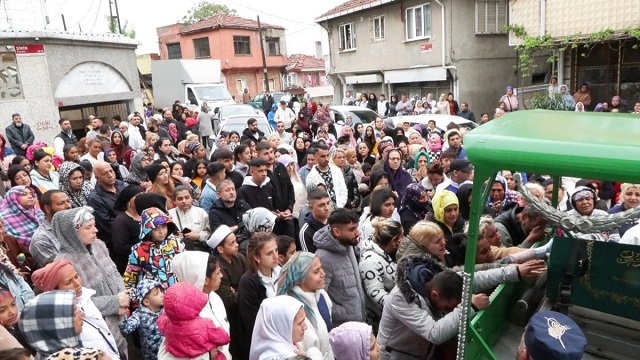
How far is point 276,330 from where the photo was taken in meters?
2.68

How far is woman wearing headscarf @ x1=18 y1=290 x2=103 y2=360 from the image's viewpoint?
2.71m

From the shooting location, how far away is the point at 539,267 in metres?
3.14

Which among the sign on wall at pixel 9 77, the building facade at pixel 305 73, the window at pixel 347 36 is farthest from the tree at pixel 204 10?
the sign on wall at pixel 9 77

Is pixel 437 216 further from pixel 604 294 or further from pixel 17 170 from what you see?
pixel 17 170

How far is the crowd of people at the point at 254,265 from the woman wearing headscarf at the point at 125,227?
0.01 m

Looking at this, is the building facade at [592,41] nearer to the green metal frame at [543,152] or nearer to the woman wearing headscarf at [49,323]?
the green metal frame at [543,152]

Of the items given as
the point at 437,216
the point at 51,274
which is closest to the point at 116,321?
the point at 51,274

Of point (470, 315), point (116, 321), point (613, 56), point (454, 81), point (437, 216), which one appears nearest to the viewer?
point (470, 315)

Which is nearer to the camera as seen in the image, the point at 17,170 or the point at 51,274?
the point at 51,274

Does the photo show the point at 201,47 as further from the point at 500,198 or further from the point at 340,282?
the point at 340,282

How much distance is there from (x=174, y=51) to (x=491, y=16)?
30401 millimetres

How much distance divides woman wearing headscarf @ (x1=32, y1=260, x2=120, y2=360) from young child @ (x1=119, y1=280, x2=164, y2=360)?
0.21 metres

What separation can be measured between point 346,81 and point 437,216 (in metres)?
22.1

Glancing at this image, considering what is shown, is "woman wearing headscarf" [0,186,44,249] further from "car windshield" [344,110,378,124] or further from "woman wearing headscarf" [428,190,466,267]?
"car windshield" [344,110,378,124]
